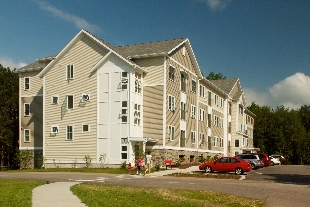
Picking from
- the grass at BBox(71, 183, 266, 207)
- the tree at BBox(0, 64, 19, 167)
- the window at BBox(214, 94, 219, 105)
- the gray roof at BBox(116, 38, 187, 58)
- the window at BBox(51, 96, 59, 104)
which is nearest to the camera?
the grass at BBox(71, 183, 266, 207)

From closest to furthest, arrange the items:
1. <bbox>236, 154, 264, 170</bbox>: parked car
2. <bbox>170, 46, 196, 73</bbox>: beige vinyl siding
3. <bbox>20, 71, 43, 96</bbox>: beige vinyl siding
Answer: <bbox>236, 154, 264, 170</bbox>: parked car, <bbox>170, 46, 196, 73</bbox>: beige vinyl siding, <bbox>20, 71, 43, 96</bbox>: beige vinyl siding

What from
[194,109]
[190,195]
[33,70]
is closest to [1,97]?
[33,70]

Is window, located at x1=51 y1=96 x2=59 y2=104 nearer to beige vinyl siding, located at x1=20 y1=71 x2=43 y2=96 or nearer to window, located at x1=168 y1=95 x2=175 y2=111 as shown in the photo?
beige vinyl siding, located at x1=20 y1=71 x2=43 y2=96

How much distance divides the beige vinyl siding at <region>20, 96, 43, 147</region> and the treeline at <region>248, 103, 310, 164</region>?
188ft

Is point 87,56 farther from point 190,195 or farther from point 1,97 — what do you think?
point 190,195

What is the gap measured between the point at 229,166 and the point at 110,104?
1223cm

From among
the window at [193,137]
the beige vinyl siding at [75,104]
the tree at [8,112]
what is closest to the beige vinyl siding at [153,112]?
the beige vinyl siding at [75,104]

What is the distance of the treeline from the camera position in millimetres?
88938

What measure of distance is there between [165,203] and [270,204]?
12.9 ft

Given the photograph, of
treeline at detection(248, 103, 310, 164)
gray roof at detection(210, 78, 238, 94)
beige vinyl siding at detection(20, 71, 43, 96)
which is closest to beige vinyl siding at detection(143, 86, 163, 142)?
beige vinyl siding at detection(20, 71, 43, 96)

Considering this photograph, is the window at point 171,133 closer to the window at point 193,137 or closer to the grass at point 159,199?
the window at point 193,137

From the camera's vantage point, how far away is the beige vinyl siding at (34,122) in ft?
142

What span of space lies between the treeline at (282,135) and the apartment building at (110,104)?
49.0 metres

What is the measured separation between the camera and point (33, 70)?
45.1m
